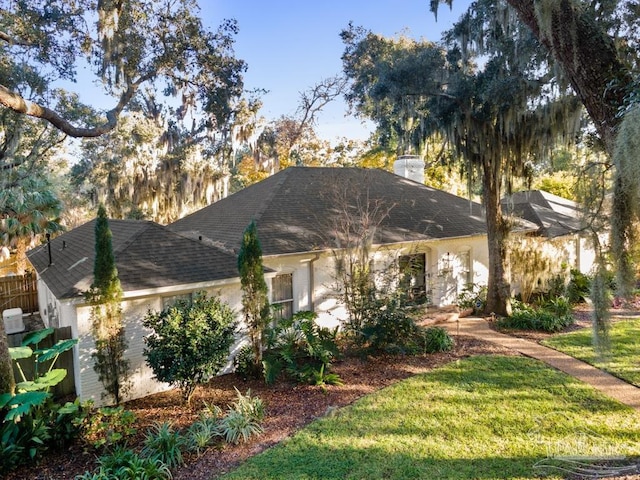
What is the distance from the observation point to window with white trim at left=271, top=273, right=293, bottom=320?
10109 mm

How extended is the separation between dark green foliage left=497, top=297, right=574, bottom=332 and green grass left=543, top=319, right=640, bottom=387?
443 mm

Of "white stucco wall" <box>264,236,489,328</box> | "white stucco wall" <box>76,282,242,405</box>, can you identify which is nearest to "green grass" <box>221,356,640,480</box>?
"white stucco wall" <box>264,236,489,328</box>

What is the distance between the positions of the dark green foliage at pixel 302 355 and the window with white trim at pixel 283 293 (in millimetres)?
1420

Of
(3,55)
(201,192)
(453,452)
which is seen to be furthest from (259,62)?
(453,452)

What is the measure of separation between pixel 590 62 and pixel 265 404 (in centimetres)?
659

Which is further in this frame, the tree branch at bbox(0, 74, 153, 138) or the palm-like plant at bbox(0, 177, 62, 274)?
the palm-like plant at bbox(0, 177, 62, 274)

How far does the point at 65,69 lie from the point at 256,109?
20.0 ft

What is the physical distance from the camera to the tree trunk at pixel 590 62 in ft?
13.7

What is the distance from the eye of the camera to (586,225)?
488 centimetres

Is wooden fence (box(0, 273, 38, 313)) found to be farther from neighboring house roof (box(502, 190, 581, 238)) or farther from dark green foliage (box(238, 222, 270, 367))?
neighboring house roof (box(502, 190, 581, 238))

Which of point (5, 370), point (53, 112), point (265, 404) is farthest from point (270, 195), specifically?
point (5, 370)

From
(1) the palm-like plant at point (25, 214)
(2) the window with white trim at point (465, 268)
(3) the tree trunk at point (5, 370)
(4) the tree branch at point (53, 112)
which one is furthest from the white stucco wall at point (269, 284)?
(4) the tree branch at point (53, 112)

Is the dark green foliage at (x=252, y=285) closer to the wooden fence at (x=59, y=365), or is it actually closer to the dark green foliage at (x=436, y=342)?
the wooden fence at (x=59, y=365)

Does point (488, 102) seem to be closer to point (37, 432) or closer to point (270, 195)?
point (270, 195)
